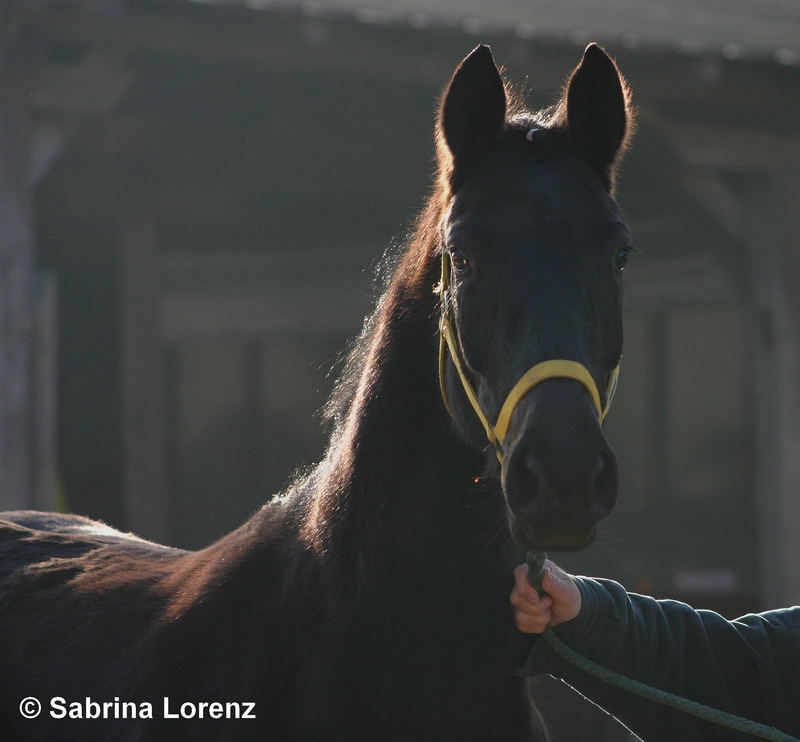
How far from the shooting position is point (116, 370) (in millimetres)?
7219

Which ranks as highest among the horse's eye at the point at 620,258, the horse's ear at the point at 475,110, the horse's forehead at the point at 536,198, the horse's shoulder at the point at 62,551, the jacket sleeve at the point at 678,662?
the horse's ear at the point at 475,110

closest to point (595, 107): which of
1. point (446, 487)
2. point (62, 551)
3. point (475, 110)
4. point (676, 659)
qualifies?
point (475, 110)

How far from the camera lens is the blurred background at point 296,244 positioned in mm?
5836

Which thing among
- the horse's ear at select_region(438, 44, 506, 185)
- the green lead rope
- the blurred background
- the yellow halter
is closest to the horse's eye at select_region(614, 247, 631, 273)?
the yellow halter

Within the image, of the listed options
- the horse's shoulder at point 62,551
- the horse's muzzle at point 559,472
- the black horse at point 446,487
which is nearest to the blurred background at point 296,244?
the horse's shoulder at point 62,551

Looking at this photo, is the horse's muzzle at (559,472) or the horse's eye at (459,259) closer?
the horse's muzzle at (559,472)

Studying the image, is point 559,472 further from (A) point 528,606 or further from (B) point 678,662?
(B) point 678,662

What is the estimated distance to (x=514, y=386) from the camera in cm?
172

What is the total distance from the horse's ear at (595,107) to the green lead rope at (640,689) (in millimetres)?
812

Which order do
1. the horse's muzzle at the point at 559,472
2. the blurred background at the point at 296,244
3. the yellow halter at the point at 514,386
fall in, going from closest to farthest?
the horse's muzzle at the point at 559,472, the yellow halter at the point at 514,386, the blurred background at the point at 296,244

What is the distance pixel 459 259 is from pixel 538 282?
Result: 0.63 feet

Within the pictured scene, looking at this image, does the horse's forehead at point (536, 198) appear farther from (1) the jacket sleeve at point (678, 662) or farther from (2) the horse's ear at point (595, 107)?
(1) the jacket sleeve at point (678, 662)

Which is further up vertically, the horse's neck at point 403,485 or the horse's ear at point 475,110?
the horse's ear at point 475,110

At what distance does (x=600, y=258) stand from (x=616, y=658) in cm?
80
